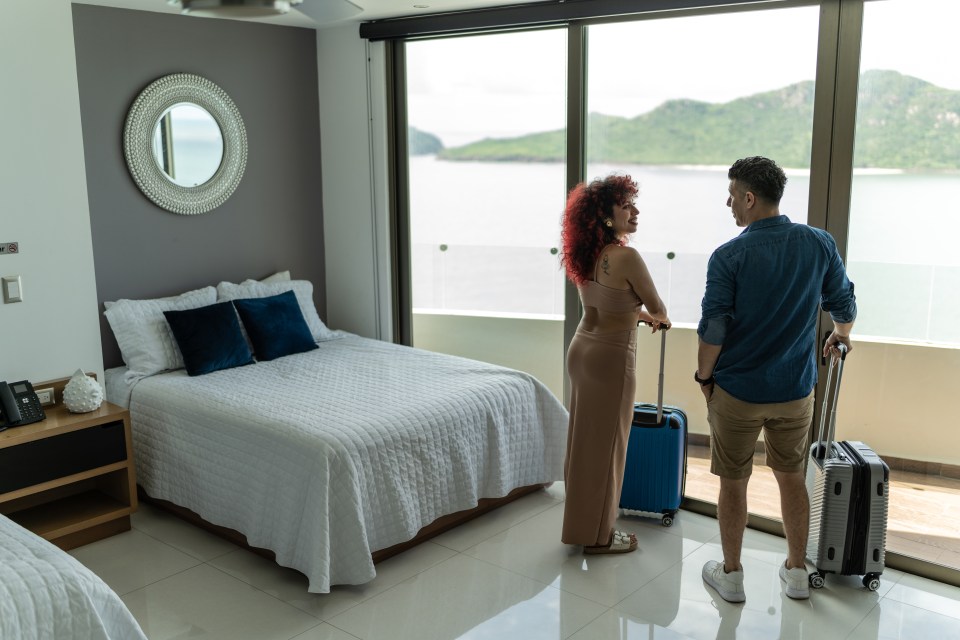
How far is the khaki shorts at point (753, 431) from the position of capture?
3.05m

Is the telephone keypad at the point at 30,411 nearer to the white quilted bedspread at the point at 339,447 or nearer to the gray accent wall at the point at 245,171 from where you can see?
the white quilted bedspread at the point at 339,447

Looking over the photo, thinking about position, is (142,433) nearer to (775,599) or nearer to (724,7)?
(775,599)

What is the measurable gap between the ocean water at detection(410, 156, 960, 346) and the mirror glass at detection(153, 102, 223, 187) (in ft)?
3.72

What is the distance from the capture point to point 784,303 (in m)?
2.94

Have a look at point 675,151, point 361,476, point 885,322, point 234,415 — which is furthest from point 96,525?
point 885,322

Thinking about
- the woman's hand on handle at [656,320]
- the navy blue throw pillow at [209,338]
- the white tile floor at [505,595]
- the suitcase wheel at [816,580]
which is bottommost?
the white tile floor at [505,595]

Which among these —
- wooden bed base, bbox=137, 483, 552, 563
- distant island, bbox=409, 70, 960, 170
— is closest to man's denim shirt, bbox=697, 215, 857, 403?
distant island, bbox=409, 70, 960, 170

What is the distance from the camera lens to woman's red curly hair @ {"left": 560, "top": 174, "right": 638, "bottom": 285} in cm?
332

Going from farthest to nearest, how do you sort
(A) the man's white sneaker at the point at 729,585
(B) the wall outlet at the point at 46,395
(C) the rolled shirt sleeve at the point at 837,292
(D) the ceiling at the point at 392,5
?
(D) the ceiling at the point at 392,5 → (B) the wall outlet at the point at 46,395 → (A) the man's white sneaker at the point at 729,585 → (C) the rolled shirt sleeve at the point at 837,292

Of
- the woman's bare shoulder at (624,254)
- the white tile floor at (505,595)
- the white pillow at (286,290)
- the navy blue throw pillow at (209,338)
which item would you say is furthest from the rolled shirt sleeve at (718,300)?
the white pillow at (286,290)

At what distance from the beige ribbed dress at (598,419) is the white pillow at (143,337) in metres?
2.04

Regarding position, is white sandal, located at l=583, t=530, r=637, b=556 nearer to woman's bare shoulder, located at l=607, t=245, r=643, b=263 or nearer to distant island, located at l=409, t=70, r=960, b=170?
woman's bare shoulder, located at l=607, t=245, r=643, b=263

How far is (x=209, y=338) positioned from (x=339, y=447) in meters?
1.34

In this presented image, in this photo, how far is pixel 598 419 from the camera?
3.41m
